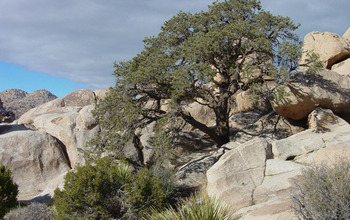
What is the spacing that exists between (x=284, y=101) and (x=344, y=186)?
9.05 meters

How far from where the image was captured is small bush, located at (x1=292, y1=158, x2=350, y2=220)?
595 cm

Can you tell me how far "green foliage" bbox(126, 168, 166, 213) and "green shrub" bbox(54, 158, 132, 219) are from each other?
320 mm

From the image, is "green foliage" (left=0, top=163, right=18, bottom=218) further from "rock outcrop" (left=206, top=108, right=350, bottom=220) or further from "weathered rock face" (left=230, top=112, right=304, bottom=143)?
"weathered rock face" (left=230, top=112, right=304, bottom=143)

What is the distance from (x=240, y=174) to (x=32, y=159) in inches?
520

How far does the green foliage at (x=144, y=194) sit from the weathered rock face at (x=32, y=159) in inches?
417

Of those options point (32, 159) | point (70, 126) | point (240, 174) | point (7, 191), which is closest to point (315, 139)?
point (240, 174)

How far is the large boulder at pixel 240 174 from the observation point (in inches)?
418

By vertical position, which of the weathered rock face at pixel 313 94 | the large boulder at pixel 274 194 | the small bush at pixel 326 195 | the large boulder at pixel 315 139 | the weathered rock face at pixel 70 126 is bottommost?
the large boulder at pixel 274 194

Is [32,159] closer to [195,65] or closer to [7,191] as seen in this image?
[7,191]

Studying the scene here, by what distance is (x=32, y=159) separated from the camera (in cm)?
1884

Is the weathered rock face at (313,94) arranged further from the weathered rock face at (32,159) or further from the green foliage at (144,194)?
the weathered rock face at (32,159)

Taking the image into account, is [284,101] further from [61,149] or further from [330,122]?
[61,149]

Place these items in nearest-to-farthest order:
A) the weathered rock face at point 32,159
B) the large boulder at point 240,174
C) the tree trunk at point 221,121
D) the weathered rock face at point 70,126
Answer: the large boulder at point 240,174 < the tree trunk at point 221,121 < the weathered rock face at point 32,159 < the weathered rock face at point 70,126

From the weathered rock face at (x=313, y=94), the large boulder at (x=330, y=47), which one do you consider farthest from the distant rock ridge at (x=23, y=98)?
the weathered rock face at (x=313, y=94)
